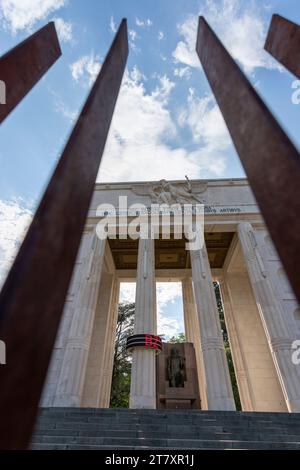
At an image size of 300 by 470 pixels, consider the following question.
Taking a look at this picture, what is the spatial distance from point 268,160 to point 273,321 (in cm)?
1541

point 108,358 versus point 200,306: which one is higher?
point 200,306

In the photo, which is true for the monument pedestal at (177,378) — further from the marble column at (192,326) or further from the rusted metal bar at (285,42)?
the rusted metal bar at (285,42)

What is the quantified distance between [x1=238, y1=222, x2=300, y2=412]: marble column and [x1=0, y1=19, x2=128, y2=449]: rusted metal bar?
50.9 ft

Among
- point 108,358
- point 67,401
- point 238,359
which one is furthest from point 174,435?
point 238,359

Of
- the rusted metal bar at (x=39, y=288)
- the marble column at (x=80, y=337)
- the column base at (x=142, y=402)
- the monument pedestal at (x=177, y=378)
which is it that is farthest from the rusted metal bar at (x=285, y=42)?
the monument pedestal at (x=177, y=378)

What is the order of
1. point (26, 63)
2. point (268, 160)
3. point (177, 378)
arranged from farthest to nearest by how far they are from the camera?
point (177, 378) < point (26, 63) < point (268, 160)

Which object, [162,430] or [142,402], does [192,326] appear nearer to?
[142,402]

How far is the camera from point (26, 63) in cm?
544

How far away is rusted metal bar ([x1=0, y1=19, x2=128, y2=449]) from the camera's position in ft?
4.32

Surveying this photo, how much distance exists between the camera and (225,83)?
12.5 ft

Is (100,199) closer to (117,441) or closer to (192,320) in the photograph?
(192,320)

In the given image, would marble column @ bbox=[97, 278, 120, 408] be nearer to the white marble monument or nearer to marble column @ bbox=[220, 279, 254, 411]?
the white marble monument

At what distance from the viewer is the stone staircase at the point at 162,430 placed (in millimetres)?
6965

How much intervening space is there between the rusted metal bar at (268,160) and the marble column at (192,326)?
20112mm
